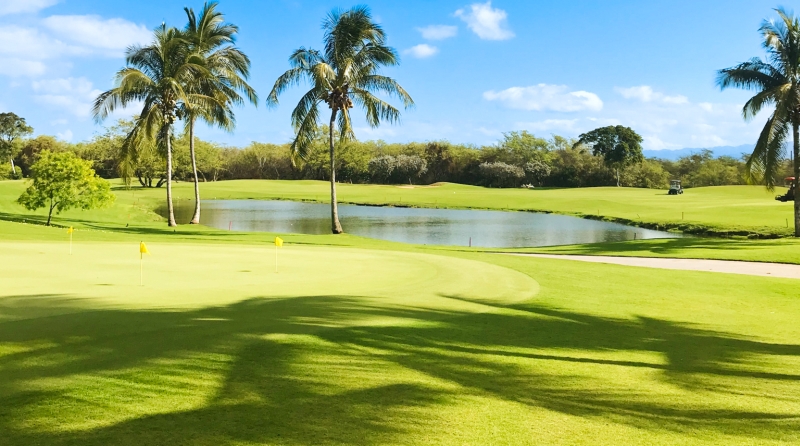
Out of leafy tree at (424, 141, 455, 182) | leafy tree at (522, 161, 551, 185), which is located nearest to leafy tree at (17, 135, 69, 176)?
leafy tree at (424, 141, 455, 182)

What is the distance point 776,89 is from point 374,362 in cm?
2997

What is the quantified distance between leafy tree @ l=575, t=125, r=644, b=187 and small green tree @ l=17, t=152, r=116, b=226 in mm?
86651

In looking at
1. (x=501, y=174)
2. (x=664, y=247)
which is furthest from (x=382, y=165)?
(x=664, y=247)

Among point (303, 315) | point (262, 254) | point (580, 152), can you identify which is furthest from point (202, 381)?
point (580, 152)

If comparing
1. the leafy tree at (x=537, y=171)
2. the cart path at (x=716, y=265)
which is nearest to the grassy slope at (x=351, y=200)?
the cart path at (x=716, y=265)

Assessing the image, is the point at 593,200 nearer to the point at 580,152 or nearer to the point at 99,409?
the point at 580,152

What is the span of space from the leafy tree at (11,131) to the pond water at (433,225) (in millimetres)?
54631

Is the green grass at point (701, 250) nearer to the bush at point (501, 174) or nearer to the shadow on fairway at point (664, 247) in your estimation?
the shadow on fairway at point (664, 247)

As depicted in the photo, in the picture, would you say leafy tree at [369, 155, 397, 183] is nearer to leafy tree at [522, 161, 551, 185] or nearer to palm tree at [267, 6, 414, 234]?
leafy tree at [522, 161, 551, 185]

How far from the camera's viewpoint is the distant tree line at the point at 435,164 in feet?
346

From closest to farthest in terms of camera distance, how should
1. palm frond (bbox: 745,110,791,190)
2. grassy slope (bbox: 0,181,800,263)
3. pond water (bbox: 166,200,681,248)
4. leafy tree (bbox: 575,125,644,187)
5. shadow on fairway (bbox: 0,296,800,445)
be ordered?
1. shadow on fairway (bbox: 0,296,800,445)
2. grassy slope (bbox: 0,181,800,263)
3. palm frond (bbox: 745,110,791,190)
4. pond water (bbox: 166,200,681,248)
5. leafy tree (bbox: 575,125,644,187)

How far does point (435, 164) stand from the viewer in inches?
5034

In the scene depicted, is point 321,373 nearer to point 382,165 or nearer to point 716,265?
point 716,265

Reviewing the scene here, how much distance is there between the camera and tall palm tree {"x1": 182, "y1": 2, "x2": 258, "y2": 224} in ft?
122
